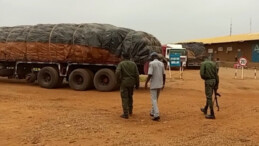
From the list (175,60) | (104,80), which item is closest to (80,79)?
(104,80)

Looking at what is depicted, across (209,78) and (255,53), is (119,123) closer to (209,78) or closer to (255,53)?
(209,78)

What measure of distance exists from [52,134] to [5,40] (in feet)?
39.1

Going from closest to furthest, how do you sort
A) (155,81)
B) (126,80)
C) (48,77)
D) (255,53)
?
(155,81)
(126,80)
(48,77)
(255,53)

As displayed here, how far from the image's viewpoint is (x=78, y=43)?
15.9m

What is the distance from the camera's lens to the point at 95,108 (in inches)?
423

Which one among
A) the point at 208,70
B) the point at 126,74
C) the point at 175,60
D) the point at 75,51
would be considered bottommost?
the point at 126,74

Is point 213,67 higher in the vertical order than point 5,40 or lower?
lower

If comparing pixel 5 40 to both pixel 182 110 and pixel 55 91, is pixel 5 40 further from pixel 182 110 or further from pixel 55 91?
pixel 182 110

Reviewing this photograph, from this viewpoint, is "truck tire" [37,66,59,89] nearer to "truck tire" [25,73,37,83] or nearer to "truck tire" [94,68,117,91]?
"truck tire" [25,73,37,83]

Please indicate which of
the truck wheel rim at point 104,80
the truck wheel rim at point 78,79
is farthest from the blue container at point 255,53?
the truck wheel rim at point 78,79

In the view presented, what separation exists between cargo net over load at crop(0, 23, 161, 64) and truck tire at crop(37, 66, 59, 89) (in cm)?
46

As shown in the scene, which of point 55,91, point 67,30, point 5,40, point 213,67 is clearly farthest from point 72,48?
point 213,67

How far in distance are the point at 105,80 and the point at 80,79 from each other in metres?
1.25

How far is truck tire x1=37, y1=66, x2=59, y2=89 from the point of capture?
54.0 ft
